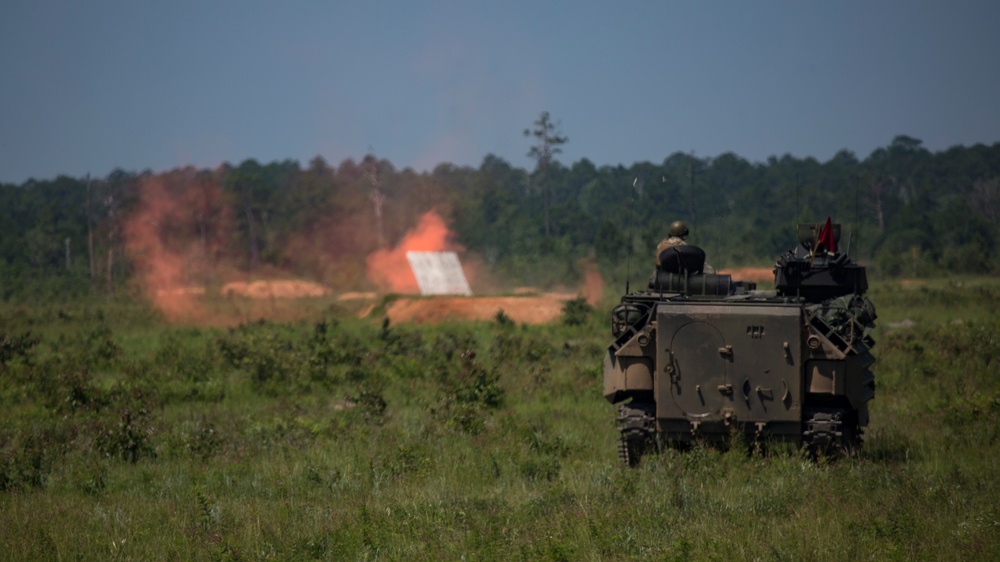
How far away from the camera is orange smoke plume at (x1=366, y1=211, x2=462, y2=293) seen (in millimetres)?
54594

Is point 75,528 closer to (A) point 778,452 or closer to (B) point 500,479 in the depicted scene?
(B) point 500,479

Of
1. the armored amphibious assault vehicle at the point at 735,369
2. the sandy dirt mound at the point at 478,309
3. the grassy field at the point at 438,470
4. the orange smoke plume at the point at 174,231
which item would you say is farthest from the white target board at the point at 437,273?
the armored amphibious assault vehicle at the point at 735,369

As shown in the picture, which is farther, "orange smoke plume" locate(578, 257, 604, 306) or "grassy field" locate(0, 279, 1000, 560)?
"orange smoke plume" locate(578, 257, 604, 306)

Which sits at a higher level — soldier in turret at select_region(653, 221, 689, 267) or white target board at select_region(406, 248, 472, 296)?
soldier in turret at select_region(653, 221, 689, 267)

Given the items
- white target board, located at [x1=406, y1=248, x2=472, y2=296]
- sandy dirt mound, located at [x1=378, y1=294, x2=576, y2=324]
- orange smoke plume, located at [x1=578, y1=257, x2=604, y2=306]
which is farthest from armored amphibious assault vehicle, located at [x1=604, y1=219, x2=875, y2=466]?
white target board, located at [x1=406, y1=248, x2=472, y2=296]

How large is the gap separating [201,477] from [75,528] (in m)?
2.62

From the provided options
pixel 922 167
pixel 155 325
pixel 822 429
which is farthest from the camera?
pixel 922 167

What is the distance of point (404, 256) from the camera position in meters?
55.3

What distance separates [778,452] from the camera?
468 inches

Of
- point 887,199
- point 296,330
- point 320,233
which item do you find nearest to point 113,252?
point 320,233

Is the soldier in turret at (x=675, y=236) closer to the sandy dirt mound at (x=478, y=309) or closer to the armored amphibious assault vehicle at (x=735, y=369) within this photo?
the armored amphibious assault vehicle at (x=735, y=369)

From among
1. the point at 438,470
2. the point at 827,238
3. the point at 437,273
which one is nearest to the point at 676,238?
the point at 827,238

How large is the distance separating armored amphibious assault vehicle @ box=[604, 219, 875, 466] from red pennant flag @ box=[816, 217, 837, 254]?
1203 mm

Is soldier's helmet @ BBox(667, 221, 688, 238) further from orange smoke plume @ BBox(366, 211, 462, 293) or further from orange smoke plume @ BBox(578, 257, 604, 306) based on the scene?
orange smoke plume @ BBox(366, 211, 462, 293)
